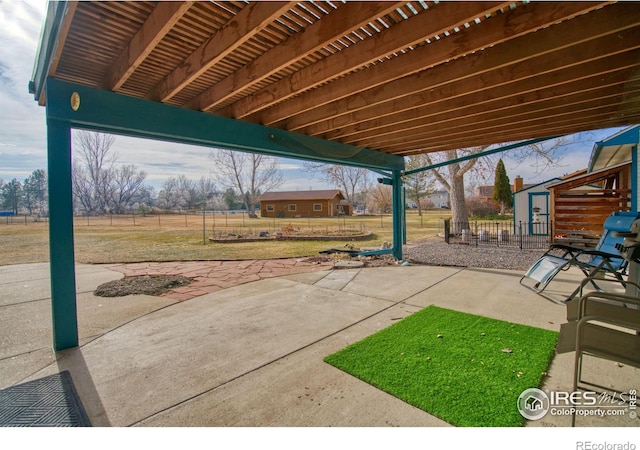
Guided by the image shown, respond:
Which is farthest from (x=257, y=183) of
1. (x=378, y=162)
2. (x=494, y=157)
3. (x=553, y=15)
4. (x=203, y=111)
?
(x=553, y=15)

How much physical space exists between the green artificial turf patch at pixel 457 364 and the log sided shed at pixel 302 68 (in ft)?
8.01

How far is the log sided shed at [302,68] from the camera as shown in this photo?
7.06 feet

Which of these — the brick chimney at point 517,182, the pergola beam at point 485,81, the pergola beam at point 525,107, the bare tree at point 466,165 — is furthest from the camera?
the brick chimney at point 517,182

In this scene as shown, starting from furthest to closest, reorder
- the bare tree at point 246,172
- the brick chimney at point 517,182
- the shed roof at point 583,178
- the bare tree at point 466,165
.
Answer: the bare tree at point 246,172, the brick chimney at point 517,182, the bare tree at point 466,165, the shed roof at point 583,178

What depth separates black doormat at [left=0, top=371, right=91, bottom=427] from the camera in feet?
6.00

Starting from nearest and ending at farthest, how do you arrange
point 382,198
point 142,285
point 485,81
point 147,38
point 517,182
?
point 147,38 < point 485,81 < point 142,285 < point 517,182 < point 382,198

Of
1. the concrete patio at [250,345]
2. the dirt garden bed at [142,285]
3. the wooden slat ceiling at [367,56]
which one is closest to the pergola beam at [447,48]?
the wooden slat ceiling at [367,56]

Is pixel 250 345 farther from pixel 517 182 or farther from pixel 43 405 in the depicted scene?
pixel 517 182

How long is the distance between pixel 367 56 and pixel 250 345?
2.75 meters

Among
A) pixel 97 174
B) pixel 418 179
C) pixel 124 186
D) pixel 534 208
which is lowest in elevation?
pixel 534 208

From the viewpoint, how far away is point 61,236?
9.27 ft

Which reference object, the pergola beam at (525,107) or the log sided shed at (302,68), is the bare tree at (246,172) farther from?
the log sided shed at (302,68)

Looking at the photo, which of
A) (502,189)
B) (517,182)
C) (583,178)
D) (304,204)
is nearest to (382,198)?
(304,204)

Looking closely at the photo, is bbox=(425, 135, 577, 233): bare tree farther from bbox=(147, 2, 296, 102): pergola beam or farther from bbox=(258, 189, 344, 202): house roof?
bbox=(258, 189, 344, 202): house roof
